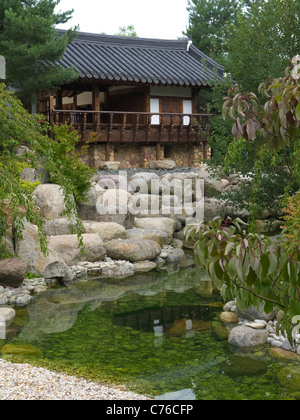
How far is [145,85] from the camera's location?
2331cm

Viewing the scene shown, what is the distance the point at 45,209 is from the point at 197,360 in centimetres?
830

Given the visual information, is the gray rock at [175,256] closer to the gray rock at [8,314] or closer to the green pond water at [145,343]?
the green pond water at [145,343]

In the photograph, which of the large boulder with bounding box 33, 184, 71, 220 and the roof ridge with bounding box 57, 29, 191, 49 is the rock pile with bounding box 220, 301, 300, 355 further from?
the roof ridge with bounding box 57, 29, 191, 49

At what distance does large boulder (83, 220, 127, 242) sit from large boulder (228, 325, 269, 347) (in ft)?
22.7

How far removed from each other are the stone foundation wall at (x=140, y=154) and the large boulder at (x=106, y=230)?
23.5 ft

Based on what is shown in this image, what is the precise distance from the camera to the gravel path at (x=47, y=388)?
5379 mm

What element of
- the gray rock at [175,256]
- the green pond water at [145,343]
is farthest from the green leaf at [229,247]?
the gray rock at [175,256]

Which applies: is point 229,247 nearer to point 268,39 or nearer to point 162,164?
point 268,39

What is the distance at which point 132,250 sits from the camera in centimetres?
1352

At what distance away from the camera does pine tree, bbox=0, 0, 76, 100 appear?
53.7 ft

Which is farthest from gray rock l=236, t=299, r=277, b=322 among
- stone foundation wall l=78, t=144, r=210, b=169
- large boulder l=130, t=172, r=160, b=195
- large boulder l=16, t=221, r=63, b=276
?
stone foundation wall l=78, t=144, r=210, b=169

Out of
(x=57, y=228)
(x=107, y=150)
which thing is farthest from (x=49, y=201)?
(x=107, y=150)

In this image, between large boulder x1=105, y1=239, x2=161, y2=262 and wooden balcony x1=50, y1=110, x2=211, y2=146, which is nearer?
large boulder x1=105, y1=239, x2=161, y2=262
